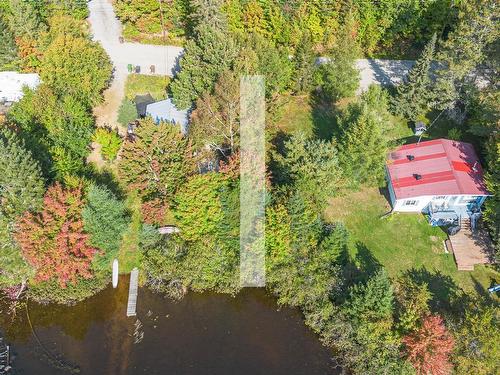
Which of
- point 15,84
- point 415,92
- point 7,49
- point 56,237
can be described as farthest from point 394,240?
point 7,49

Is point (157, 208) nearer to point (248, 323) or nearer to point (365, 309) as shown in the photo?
point (248, 323)

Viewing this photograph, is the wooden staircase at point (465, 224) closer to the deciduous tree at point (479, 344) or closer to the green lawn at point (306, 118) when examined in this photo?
the deciduous tree at point (479, 344)

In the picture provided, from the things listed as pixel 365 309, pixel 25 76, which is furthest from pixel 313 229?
pixel 25 76

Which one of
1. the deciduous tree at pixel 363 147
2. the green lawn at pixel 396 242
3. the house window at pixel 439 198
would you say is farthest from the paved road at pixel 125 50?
the house window at pixel 439 198

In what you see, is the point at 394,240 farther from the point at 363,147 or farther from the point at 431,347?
the point at 431,347

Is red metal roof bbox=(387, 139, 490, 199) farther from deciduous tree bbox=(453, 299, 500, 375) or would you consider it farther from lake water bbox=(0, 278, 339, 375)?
lake water bbox=(0, 278, 339, 375)

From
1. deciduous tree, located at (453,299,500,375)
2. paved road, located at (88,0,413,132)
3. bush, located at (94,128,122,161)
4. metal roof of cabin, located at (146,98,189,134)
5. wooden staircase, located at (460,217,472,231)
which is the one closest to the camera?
deciduous tree, located at (453,299,500,375)

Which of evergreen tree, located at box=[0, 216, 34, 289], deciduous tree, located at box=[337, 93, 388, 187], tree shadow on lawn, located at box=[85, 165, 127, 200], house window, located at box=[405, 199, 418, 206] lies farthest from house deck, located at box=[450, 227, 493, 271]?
evergreen tree, located at box=[0, 216, 34, 289]
